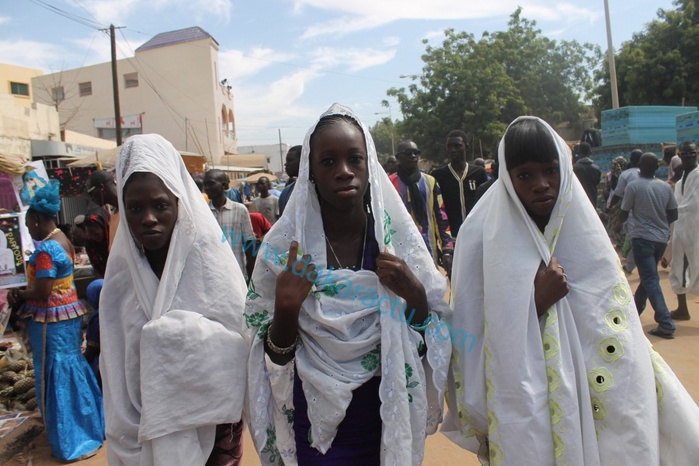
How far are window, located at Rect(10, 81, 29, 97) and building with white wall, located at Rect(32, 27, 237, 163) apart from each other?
237 inches

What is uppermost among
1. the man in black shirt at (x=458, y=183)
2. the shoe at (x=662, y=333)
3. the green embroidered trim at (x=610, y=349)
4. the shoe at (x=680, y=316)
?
the man in black shirt at (x=458, y=183)

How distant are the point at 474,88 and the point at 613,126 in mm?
11433

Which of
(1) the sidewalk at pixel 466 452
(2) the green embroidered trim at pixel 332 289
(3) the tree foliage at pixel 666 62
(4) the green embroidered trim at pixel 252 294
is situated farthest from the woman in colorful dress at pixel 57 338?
(3) the tree foliage at pixel 666 62

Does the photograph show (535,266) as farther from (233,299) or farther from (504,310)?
(233,299)

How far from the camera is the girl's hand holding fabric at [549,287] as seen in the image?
1.64 metres

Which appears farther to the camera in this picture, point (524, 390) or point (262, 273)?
point (262, 273)

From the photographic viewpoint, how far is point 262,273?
1.75 m

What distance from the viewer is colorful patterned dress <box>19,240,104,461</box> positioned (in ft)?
12.0

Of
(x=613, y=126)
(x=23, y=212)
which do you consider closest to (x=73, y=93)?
(x=613, y=126)

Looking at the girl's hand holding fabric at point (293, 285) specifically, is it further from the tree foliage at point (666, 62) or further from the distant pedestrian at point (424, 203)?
the tree foliage at point (666, 62)

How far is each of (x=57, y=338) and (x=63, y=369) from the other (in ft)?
0.79

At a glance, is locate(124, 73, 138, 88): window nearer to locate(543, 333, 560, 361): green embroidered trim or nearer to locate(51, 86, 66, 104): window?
locate(51, 86, 66, 104): window

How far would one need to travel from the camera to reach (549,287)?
1637 millimetres

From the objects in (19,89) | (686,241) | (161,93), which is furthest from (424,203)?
(161,93)
